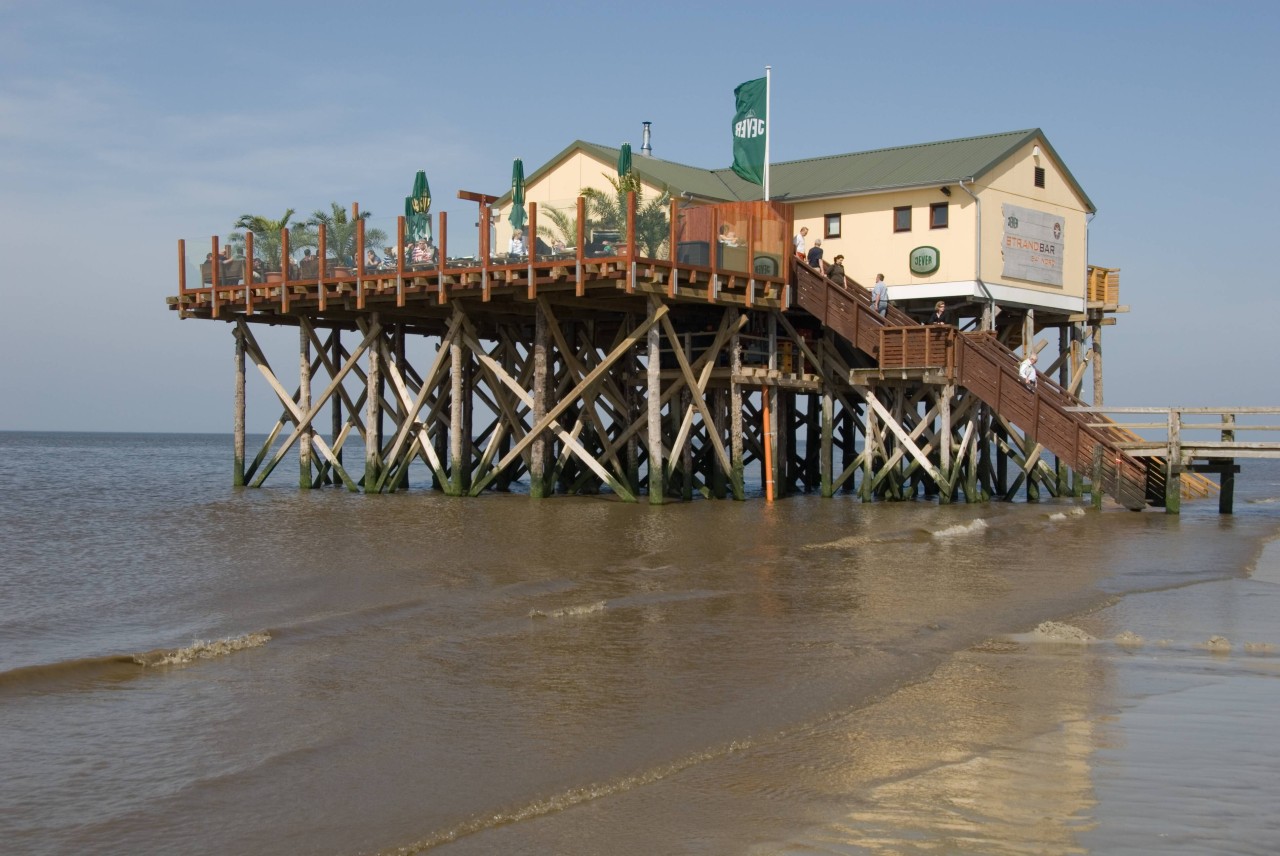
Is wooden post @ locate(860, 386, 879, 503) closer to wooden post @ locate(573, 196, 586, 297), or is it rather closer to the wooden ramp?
the wooden ramp

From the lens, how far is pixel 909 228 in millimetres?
30094

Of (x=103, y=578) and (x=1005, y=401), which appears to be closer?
(x=103, y=578)

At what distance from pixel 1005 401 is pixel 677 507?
6590 millimetres

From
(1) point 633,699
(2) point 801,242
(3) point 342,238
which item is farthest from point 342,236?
(1) point 633,699

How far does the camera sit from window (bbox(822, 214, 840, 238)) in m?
31.2

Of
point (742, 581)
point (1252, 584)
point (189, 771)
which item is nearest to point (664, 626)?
point (742, 581)

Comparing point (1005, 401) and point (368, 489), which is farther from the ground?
point (1005, 401)

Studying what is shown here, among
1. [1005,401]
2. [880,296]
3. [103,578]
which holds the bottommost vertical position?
[103,578]

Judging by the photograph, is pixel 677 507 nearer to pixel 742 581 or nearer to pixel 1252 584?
pixel 742 581

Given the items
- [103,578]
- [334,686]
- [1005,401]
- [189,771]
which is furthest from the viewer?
[1005,401]

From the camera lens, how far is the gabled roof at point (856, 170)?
98.8 ft

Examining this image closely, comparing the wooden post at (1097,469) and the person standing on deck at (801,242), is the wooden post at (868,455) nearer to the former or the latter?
the person standing on deck at (801,242)

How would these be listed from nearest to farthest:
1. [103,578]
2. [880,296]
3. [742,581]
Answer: [742,581] < [103,578] < [880,296]

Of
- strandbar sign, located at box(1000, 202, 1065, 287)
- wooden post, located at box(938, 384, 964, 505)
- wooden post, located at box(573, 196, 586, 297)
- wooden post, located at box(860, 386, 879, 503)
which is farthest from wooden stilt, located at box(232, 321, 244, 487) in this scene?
strandbar sign, located at box(1000, 202, 1065, 287)
